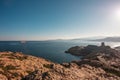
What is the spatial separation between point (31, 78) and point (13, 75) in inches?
277

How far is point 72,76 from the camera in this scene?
103 feet

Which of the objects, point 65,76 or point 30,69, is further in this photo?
point 30,69

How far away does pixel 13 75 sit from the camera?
34625mm

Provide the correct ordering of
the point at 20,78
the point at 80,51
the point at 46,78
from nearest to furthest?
the point at 46,78 < the point at 20,78 < the point at 80,51

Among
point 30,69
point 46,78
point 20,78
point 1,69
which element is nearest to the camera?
point 46,78

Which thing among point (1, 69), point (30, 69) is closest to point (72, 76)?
point (30, 69)

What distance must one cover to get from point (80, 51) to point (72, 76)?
162 metres

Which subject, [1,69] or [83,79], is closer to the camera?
[83,79]

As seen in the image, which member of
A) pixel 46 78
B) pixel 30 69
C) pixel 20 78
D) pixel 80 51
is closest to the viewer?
pixel 46 78

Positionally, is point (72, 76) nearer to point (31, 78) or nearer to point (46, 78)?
point (46, 78)

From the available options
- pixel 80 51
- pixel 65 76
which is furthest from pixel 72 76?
pixel 80 51

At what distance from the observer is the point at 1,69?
36875 millimetres

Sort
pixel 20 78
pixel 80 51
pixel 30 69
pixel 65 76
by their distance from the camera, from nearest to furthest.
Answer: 1. pixel 65 76
2. pixel 20 78
3. pixel 30 69
4. pixel 80 51

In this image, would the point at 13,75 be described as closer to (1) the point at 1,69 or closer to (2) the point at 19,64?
(1) the point at 1,69
